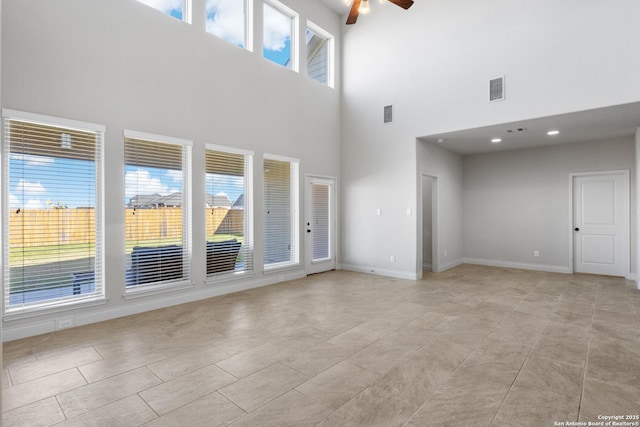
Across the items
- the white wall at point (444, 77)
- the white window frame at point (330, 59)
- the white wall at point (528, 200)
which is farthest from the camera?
the white window frame at point (330, 59)

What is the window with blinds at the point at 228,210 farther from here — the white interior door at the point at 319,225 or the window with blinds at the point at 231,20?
the window with blinds at the point at 231,20

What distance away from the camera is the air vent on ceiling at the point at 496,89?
5.34 metres

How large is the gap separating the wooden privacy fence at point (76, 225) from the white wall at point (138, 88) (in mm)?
175

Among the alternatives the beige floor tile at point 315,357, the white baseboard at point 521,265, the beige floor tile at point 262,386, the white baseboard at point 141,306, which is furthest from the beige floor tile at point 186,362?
the white baseboard at point 521,265

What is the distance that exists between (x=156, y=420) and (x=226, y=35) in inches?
207

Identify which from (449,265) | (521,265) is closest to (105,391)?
(449,265)

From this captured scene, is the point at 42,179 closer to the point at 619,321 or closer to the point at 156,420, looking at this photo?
the point at 156,420

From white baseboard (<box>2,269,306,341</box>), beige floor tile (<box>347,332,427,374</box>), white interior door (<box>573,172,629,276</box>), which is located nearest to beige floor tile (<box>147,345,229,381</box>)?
beige floor tile (<box>347,332,427,374</box>)

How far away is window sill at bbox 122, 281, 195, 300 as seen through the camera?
4.34 metres

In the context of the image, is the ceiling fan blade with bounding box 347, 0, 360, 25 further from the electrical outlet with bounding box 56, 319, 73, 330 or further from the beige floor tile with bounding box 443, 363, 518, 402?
the electrical outlet with bounding box 56, 319, 73, 330

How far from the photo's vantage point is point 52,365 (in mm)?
→ 2986

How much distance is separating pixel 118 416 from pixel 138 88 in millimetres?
3759

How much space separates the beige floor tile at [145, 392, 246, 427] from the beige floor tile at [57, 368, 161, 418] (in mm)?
471

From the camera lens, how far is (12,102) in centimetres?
354
